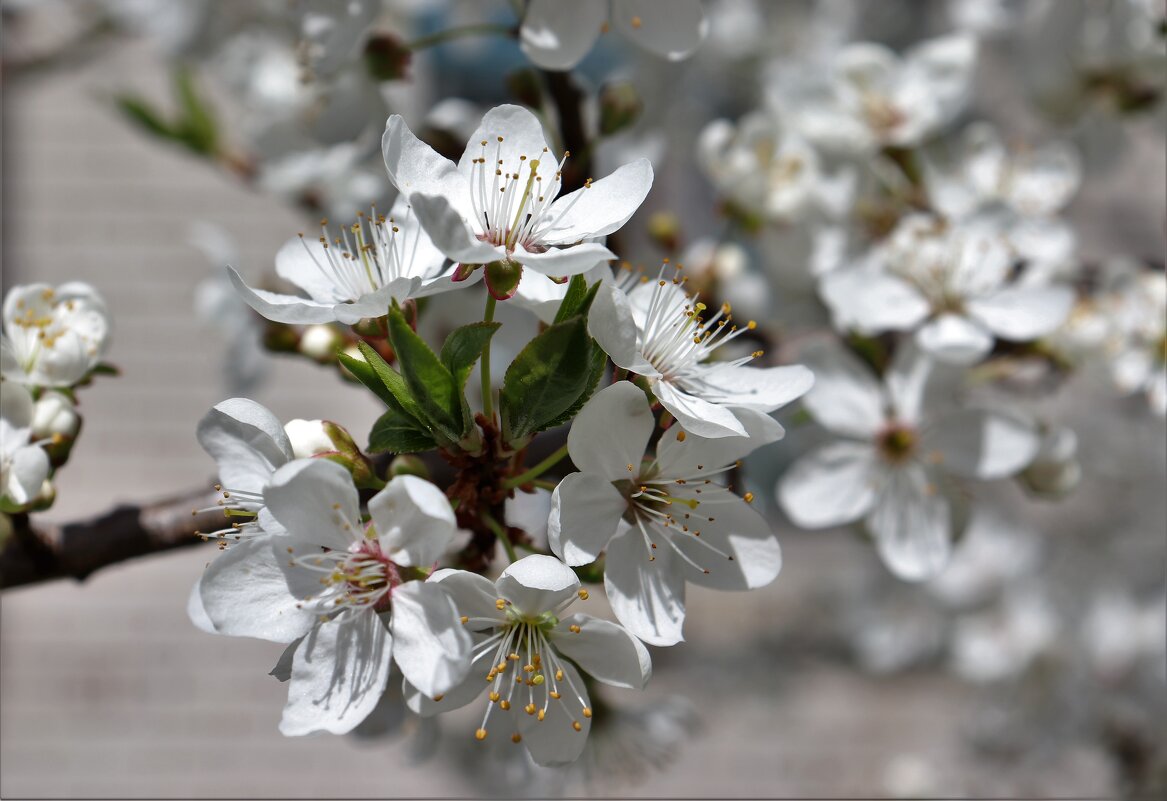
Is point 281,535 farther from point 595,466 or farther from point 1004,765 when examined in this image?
point 1004,765

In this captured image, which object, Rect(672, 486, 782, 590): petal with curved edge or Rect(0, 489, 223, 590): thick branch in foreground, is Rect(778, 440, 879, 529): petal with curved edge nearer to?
Rect(672, 486, 782, 590): petal with curved edge

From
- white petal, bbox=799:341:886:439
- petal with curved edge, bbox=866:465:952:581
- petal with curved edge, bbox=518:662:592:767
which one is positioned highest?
petal with curved edge, bbox=518:662:592:767

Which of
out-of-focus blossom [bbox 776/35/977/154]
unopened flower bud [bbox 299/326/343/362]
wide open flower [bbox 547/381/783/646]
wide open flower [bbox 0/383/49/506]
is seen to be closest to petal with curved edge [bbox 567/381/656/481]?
wide open flower [bbox 547/381/783/646]

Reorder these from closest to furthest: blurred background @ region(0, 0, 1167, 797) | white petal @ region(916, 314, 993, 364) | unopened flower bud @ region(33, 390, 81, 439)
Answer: unopened flower bud @ region(33, 390, 81, 439), white petal @ region(916, 314, 993, 364), blurred background @ region(0, 0, 1167, 797)

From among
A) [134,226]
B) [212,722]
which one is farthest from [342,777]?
[134,226]

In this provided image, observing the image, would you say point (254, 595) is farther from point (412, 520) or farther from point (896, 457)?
point (896, 457)

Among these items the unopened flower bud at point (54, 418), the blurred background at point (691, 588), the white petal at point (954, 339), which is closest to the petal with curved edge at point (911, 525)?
the white petal at point (954, 339)

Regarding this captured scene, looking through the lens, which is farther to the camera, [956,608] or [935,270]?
[956,608]
